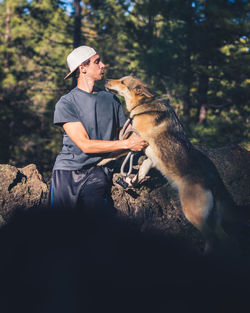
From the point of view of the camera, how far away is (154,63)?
11562 millimetres

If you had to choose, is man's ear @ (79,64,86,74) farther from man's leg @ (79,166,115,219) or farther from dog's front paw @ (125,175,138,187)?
dog's front paw @ (125,175,138,187)

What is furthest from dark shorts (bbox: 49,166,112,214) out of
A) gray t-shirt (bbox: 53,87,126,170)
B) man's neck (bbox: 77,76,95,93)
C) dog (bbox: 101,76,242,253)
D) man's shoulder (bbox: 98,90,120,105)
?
man's neck (bbox: 77,76,95,93)

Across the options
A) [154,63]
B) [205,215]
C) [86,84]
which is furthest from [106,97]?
[154,63]

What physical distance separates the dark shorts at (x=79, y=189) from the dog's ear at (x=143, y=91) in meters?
1.47

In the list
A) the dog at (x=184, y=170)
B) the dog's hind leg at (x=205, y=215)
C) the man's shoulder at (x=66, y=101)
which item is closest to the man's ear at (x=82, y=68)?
the man's shoulder at (x=66, y=101)

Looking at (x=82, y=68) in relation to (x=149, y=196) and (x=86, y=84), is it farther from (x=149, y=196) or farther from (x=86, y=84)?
(x=149, y=196)

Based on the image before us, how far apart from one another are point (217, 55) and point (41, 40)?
8962 mm

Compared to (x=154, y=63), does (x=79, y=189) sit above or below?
below

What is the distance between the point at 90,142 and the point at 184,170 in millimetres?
1317

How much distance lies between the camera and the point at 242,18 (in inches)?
382

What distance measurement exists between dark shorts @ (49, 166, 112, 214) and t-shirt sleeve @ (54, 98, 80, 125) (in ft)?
2.21

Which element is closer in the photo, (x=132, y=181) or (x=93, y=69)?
(x=93, y=69)

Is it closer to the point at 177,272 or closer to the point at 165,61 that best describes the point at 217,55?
the point at 165,61

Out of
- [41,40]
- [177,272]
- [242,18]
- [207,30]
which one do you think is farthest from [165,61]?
[177,272]
